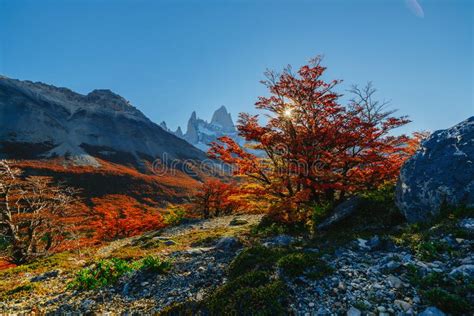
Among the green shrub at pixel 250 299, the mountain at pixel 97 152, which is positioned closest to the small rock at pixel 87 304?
the green shrub at pixel 250 299

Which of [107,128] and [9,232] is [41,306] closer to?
[9,232]

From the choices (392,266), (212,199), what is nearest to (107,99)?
(212,199)

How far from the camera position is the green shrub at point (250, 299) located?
4.50 meters

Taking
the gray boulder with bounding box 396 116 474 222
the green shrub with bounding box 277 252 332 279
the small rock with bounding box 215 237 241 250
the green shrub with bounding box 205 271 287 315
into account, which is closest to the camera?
the green shrub with bounding box 205 271 287 315

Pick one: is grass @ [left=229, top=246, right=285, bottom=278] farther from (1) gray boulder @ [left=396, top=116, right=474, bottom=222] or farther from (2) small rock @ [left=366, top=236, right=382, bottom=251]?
(1) gray boulder @ [left=396, top=116, right=474, bottom=222]

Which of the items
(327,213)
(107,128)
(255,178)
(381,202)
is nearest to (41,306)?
(255,178)

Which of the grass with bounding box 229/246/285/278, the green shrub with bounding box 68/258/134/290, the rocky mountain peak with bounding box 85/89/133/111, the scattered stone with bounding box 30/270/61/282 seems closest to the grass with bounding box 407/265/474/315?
the grass with bounding box 229/246/285/278

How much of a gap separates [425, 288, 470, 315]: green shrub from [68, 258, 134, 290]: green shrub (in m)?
8.21

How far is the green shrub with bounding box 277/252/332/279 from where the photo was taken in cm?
548

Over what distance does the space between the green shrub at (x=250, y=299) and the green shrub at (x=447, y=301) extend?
2575 millimetres

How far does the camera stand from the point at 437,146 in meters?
8.39

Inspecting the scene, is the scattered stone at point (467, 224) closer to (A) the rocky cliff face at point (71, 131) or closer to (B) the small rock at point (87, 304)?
(B) the small rock at point (87, 304)

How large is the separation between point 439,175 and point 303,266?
5.73 meters

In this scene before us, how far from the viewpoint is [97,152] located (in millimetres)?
80000
